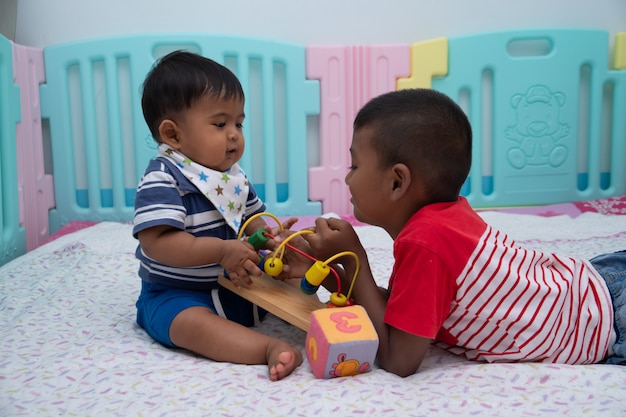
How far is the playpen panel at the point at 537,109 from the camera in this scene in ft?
6.82

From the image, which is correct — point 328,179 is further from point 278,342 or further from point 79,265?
point 278,342

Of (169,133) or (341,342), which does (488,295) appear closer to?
(341,342)

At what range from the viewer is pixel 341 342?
733 mm

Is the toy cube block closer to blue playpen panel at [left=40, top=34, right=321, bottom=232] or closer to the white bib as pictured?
the white bib

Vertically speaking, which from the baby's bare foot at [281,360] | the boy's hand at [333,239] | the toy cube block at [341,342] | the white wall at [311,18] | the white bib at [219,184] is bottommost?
the baby's bare foot at [281,360]

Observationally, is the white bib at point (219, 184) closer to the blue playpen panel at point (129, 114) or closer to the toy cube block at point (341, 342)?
the toy cube block at point (341, 342)

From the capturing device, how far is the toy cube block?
2.43 ft

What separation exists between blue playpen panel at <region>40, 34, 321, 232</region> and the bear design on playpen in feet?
2.26

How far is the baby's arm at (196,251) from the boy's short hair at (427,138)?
25 centimetres

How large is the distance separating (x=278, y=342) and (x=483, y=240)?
299 mm

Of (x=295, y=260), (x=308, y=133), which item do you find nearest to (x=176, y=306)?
(x=295, y=260)

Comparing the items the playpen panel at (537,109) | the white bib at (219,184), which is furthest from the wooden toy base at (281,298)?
the playpen panel at (537,109)

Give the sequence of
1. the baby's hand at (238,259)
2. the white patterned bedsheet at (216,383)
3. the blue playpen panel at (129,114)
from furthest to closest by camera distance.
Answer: the blue playpen panel at (129,114) → the baby's hand at (238,259) → the white patterned bedsheet at (216,383)

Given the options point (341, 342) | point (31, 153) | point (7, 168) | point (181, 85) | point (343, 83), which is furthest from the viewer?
point (343, 83)
